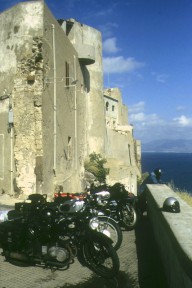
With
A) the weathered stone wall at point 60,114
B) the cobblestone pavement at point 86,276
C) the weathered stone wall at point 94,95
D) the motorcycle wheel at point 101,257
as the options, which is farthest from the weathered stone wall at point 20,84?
the weathered stone wall at point 94,95

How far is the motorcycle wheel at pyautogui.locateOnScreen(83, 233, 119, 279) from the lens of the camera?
16.5 feet

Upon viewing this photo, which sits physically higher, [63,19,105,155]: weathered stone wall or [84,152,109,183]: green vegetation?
[63,19,105,155]: weathered stone wall

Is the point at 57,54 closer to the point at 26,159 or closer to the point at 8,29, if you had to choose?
the point at 8,29

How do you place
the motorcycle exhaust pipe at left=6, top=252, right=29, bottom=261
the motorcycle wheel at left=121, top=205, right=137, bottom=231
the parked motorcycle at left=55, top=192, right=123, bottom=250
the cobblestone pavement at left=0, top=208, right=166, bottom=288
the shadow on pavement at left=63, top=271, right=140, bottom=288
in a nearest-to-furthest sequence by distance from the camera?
the shadow on pavement at left=63, top=271, right=140, bottom=288 < the cobblestone pavement at left=0, top=208, right=166, bottom=288 < the motorcycle exhaust pipe at left=6, top=252, right=29, bottom=261 < the parked motorcycle at left=55, top=192, right=123, bottom=250 < the motorcycle wheel at left=121, top=205, right=137, bottom=231

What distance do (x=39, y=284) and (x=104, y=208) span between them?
92.3 inches

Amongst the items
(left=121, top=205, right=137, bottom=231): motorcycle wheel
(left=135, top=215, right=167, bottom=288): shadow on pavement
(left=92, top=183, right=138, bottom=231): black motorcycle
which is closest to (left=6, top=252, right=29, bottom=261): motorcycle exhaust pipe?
(left=135, top=215, right=167, bottom=288): shadow on pavement

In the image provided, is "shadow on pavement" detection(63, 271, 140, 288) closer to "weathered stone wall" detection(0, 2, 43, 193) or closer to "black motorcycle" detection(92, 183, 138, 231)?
"black motorcycle" detection(92, 183, 138, 231)

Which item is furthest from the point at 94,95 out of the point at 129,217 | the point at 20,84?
the point at 129,217

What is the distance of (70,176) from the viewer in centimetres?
1923

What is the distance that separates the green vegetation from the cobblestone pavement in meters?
20.7

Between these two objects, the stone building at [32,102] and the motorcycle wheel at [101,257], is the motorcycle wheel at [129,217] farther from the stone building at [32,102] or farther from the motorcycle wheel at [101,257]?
the stone building at [32,102]

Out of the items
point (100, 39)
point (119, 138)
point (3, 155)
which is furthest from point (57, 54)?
point (119, 138)

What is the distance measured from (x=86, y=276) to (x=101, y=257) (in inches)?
17.2

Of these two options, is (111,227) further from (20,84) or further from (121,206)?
(20,84)
